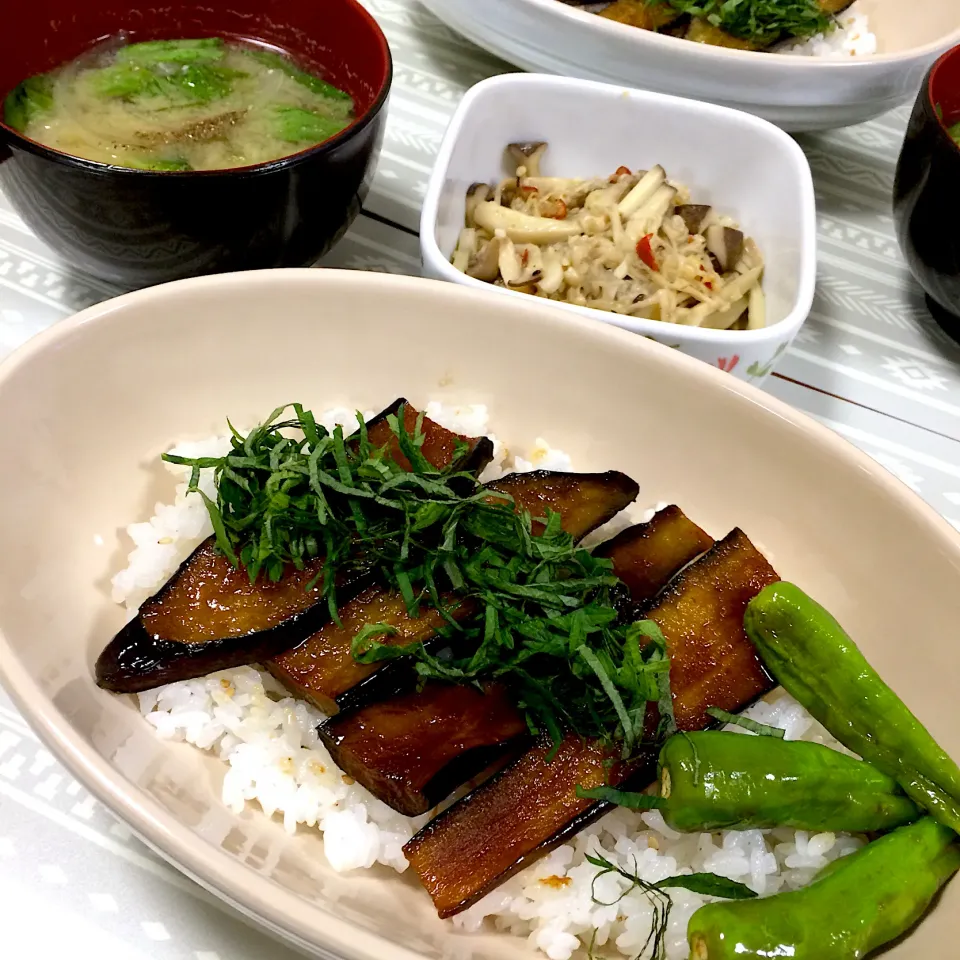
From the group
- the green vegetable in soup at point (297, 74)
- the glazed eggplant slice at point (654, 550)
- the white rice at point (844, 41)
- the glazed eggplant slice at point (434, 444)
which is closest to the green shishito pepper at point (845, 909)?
the glazed eggplant slice at point (654, 550)

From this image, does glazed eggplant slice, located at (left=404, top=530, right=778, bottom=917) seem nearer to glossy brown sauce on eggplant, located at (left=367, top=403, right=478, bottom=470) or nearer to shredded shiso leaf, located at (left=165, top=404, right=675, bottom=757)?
shredded shiso leaf, located at (left=165, top=404, right=675, bottom=757)

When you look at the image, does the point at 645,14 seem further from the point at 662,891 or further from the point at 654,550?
the point at 662,891

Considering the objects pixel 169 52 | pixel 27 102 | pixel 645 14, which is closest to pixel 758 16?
pixel 645 14

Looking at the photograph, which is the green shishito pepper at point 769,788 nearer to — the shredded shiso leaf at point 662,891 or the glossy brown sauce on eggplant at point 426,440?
the shredded shiso leaf at point 662,891

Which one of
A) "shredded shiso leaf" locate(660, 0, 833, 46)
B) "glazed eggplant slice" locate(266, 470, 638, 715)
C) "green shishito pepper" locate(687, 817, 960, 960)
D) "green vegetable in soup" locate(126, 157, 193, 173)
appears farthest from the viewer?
"shredded shiso leaf" locate(660, 0, 833, 46)

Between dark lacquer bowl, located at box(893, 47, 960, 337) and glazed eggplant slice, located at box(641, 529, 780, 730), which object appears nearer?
glazed eggplant slice, located at box(641, 529, 780, 730)

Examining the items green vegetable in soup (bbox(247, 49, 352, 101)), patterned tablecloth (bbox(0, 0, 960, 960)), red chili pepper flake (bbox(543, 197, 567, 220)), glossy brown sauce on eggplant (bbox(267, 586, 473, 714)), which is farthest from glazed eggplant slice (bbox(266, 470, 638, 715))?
green vegetable in soup (bbox(247, 49, 352, 101))

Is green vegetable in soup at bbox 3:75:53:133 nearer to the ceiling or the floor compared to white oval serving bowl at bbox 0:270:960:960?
nearer to the ceiling
